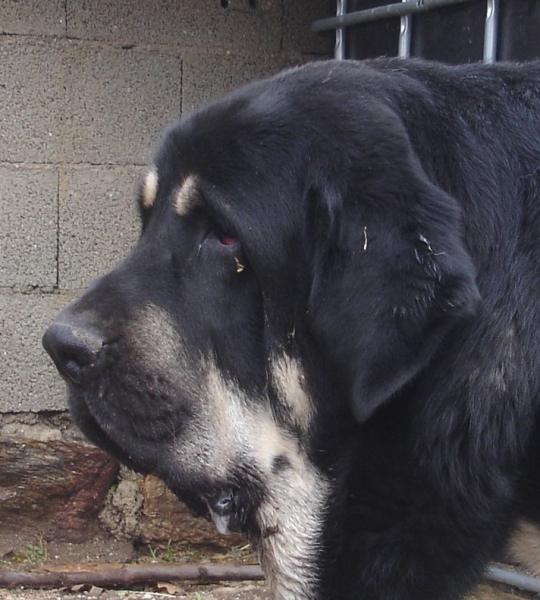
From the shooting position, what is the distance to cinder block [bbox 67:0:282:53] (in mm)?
3725

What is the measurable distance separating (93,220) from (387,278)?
2.21 meters

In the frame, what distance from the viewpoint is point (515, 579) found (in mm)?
3465

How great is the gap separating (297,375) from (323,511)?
1.21 ft

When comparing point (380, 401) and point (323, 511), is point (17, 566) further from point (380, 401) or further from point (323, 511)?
point (380, 401)

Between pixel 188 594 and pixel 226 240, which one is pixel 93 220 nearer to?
pixel 188 594

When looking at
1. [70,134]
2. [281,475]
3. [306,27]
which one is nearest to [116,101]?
[70,134]

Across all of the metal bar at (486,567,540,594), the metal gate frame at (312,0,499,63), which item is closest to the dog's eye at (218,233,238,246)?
the metal gate frame at (312,0,499,63)

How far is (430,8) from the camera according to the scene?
3.35 metres

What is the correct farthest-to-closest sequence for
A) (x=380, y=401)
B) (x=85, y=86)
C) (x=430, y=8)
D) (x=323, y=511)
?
(x=85, y=86) → (x=430, y=8) → (x=323, y=511) → (x=380, y=401)

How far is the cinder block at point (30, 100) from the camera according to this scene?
3666 mm

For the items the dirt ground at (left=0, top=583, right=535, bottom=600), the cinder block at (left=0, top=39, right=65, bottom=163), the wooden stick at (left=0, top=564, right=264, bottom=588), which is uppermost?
the cinder block at (left=0, top=39, right=65, bottom=163)

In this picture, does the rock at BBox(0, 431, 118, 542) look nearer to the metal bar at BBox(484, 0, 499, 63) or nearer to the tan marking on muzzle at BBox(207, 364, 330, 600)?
the tan marking on muzzle at BBox(207, 364, 330, 600)

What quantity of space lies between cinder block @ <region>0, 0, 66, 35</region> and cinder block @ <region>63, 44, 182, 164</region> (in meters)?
0.11

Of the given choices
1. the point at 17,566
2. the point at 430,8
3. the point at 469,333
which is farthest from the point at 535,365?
the point at 17,566
